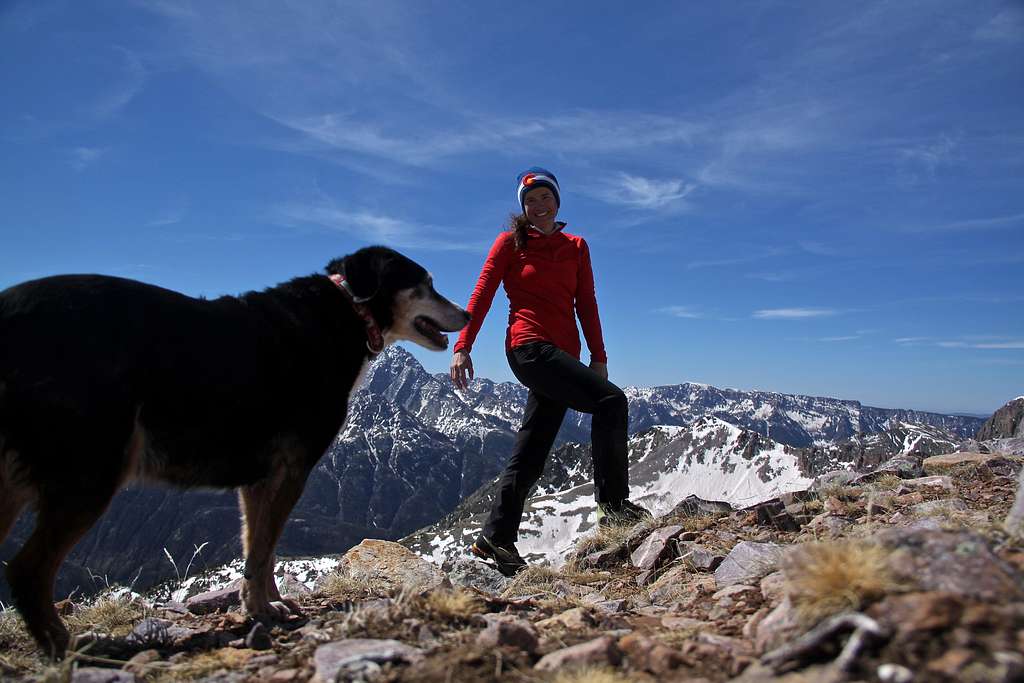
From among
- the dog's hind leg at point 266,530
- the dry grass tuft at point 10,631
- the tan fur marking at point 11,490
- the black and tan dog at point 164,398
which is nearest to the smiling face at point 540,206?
the black and tan dog at point 164,398

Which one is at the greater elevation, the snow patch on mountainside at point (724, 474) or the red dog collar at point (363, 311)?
the red dog collar at point (363, 311)

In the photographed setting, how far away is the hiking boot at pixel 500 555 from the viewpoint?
289 inches

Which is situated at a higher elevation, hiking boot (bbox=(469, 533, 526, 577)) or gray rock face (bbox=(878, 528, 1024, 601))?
gray rock face (bbox=(878, 528, 1024, 601))

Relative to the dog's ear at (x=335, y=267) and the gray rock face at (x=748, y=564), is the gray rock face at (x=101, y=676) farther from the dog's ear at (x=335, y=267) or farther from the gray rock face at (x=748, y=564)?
the gray rock face at (x=748, y=564)

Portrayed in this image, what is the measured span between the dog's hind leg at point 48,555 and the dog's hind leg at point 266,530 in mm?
1196

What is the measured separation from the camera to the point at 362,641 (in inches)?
137

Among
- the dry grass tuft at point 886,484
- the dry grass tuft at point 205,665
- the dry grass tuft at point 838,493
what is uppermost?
the dry grass tuft at point 886,484

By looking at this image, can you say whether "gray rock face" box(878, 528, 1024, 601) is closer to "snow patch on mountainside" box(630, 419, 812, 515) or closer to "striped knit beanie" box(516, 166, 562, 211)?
"striped knit beanie" box(516, 166, 562, 211)

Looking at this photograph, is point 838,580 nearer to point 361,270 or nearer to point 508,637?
point 508,637

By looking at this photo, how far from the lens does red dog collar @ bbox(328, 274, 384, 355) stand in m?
5.44

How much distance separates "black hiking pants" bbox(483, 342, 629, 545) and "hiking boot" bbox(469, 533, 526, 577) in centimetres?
9

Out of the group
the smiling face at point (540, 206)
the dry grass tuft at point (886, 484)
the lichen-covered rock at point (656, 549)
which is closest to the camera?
the lichen-covered rock at point (656, 549)

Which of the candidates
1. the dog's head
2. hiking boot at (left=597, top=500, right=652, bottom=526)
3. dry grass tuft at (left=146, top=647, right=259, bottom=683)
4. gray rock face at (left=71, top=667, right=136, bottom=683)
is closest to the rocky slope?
hiking boot at (left=597, top=500, right=652, bottom=526)

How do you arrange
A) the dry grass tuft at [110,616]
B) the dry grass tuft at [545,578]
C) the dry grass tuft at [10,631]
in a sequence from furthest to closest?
1. the dry grass tuft at [545,578]
2. the dry grass tuft at [110,616]
3. the dry grass tuft at [10,631]
